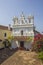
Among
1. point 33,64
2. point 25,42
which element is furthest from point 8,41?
point 33,64

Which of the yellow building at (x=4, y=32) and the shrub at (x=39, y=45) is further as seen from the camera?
the yellow building at (x=4, y=32)

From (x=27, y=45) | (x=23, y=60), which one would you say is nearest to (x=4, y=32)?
(x=27, y=45)

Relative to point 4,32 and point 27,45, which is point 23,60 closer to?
point 27,45

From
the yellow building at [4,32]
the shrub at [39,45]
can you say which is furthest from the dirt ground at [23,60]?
the yellow building at [4,32]

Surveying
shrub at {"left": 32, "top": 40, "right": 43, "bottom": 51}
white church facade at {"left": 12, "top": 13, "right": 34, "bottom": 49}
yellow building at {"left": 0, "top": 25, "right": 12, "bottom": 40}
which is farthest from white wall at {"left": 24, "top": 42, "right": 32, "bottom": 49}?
yellow building at {"left": 0, "top": 25, "right": 12, "bottom": 40}

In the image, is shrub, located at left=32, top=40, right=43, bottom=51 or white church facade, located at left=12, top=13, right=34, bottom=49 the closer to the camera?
shrub, located at left=32, top=40, right=43, bottom=51

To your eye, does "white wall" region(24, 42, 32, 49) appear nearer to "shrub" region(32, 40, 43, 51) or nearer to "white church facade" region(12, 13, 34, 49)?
"white church facade" region(12, 13, 34, 49)

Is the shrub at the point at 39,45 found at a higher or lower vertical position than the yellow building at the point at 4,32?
lower

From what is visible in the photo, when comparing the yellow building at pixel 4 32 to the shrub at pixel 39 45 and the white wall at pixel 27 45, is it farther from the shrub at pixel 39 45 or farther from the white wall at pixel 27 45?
the shrub at pixel 39 45

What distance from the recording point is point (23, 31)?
129 ft

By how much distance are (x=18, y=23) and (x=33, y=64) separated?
16.8 metres

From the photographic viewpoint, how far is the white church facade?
38.5 meters

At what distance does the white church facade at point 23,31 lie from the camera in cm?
3853

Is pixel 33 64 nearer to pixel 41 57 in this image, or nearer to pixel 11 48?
pixel 41 57
